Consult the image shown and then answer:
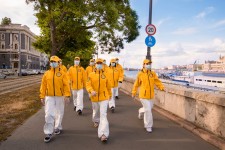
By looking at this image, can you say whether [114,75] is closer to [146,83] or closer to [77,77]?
[77,77]

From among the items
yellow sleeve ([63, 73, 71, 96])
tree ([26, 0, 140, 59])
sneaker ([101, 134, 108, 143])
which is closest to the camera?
sneaker ([101, 134, 108, 143])

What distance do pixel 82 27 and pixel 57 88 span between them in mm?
15135

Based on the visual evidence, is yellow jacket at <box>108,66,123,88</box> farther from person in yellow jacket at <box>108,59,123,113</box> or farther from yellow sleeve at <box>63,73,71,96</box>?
yellow sleeve at <box>63,73,71,96</box>

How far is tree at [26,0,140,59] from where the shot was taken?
56.3ft

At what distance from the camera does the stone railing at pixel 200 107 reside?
591cm

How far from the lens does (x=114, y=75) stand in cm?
1144

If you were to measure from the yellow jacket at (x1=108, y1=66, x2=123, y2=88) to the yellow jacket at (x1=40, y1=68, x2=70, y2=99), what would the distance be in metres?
5.08

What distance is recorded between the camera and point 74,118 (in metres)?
8.64

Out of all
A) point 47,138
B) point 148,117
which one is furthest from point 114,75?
point 47,138

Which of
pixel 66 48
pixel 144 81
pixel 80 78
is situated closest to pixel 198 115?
pixel 144 81

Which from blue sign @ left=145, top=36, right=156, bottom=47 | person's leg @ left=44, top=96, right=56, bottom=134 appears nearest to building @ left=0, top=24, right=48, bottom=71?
blue sign @ left=145, top=36, right=156, bottom=47

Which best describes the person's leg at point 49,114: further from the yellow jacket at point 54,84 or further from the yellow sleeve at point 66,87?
the yellow sleeve at point 66,87

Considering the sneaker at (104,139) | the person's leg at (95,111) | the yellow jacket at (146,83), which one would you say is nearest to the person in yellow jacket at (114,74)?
the person's leg at (95,111)

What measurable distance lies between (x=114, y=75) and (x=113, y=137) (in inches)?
212
